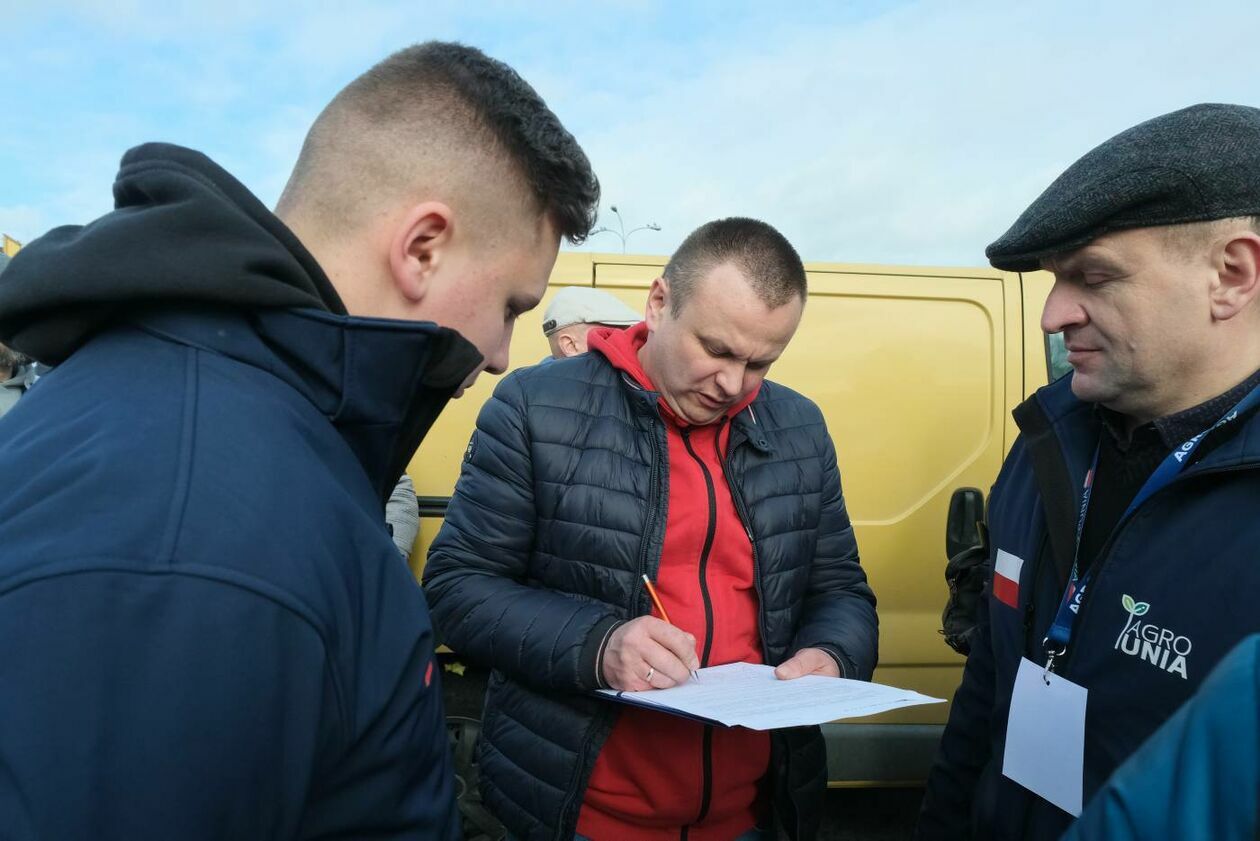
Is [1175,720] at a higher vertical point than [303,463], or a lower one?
lower

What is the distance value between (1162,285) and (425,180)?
3.81 feet

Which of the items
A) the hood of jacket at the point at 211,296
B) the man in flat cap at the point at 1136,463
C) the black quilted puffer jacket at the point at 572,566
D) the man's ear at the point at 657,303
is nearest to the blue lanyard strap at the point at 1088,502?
the man in flat cap at the point at 1136,463

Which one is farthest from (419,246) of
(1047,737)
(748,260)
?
(1047,737)

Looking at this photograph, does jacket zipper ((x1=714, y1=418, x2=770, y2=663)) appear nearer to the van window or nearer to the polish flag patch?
the polish flag patch

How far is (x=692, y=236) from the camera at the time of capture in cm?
204

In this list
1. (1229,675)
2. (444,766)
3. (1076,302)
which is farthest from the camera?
(1076,302)

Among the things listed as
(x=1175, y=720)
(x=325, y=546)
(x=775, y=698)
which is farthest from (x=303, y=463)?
(x=775, y=698)

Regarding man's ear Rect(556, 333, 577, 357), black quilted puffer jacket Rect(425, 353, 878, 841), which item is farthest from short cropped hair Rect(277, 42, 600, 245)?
man's ear Rect(556, 333, 577, 357)

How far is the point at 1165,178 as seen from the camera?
129cm

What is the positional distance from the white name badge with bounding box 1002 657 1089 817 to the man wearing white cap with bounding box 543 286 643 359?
1945 mm

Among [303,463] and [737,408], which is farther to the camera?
[737,408]

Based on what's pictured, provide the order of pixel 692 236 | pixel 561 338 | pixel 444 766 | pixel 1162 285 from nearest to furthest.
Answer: pixel 444 766
pixel 1162 285
pixel 692 236
pixel 561 338

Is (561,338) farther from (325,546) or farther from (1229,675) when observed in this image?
(1229,675)

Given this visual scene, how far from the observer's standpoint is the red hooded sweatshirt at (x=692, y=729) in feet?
5.70
